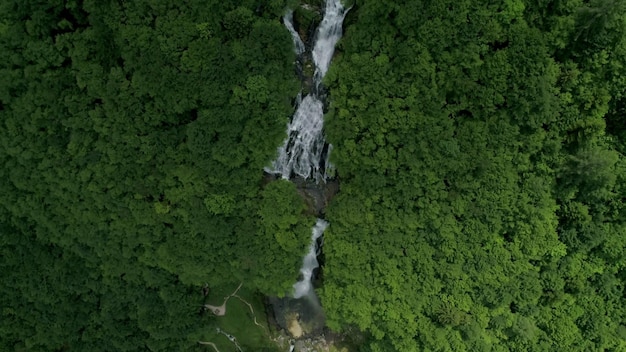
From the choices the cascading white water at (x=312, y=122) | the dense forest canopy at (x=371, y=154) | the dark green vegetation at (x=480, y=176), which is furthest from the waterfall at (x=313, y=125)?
the dark green vegetation at (x=480, y=176)

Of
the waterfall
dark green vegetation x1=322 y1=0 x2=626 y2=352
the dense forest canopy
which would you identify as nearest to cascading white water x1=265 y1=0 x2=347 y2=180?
the waterfall

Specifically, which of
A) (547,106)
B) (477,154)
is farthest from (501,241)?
(547,106)

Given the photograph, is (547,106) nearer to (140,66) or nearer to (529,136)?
(529,136)

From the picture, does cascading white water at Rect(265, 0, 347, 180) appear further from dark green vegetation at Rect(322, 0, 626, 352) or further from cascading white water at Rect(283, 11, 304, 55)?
dark green vegetation at Rect(322, 0, 626, 352)

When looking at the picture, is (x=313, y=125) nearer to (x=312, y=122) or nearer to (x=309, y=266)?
(x=312, y=122)

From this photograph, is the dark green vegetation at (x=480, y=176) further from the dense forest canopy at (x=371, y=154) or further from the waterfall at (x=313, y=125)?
the waterfall at (x=313, y=125)
